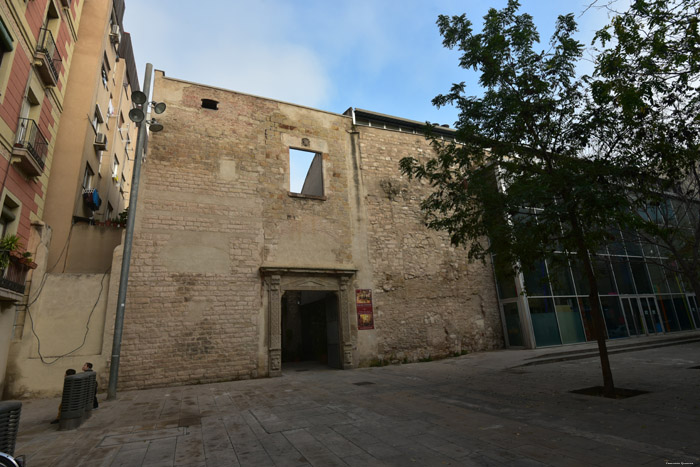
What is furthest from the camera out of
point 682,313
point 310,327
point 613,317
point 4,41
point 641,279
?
point 682,313

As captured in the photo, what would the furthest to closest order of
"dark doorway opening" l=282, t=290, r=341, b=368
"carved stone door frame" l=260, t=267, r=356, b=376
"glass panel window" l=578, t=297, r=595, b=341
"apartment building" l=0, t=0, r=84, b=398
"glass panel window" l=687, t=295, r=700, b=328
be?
"glass panel window" l=687, t=295, r=700, b=328
"glass panel window" l=578, t=297, r=595, b=341
"dark doorway opening" l=282, t=290, r=341, b=368
"carved stone door frame" l=260, t=267, r=356, b=376
"apartment building" l=0, t=0, r=84, b=398

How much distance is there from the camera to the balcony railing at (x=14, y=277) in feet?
25.2

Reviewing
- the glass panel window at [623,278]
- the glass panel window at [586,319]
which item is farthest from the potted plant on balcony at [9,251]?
the glass panel window at [623,278]

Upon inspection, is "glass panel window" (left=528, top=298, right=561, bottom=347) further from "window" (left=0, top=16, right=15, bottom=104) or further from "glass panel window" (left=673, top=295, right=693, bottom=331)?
"window" (left=0, top=16, right=15, bottom=104)

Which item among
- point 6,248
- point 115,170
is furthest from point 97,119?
point 6,248

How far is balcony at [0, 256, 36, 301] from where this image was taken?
768 cm

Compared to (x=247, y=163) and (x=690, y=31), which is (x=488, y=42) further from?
(x=247, y=163)

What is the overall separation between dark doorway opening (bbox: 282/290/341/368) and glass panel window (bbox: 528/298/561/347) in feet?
26.9

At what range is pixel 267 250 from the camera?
12.1 meters

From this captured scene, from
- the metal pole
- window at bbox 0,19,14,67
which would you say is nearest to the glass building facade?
the metal pole

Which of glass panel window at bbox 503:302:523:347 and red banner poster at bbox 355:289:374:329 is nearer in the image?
red banner poster at bbox 355:289:374:329

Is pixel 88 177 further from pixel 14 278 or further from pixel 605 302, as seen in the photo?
pixel 605 302

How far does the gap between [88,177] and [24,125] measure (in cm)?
407

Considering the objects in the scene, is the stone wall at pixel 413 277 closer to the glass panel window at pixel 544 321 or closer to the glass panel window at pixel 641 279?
the glass panel window at pixel 544 321
